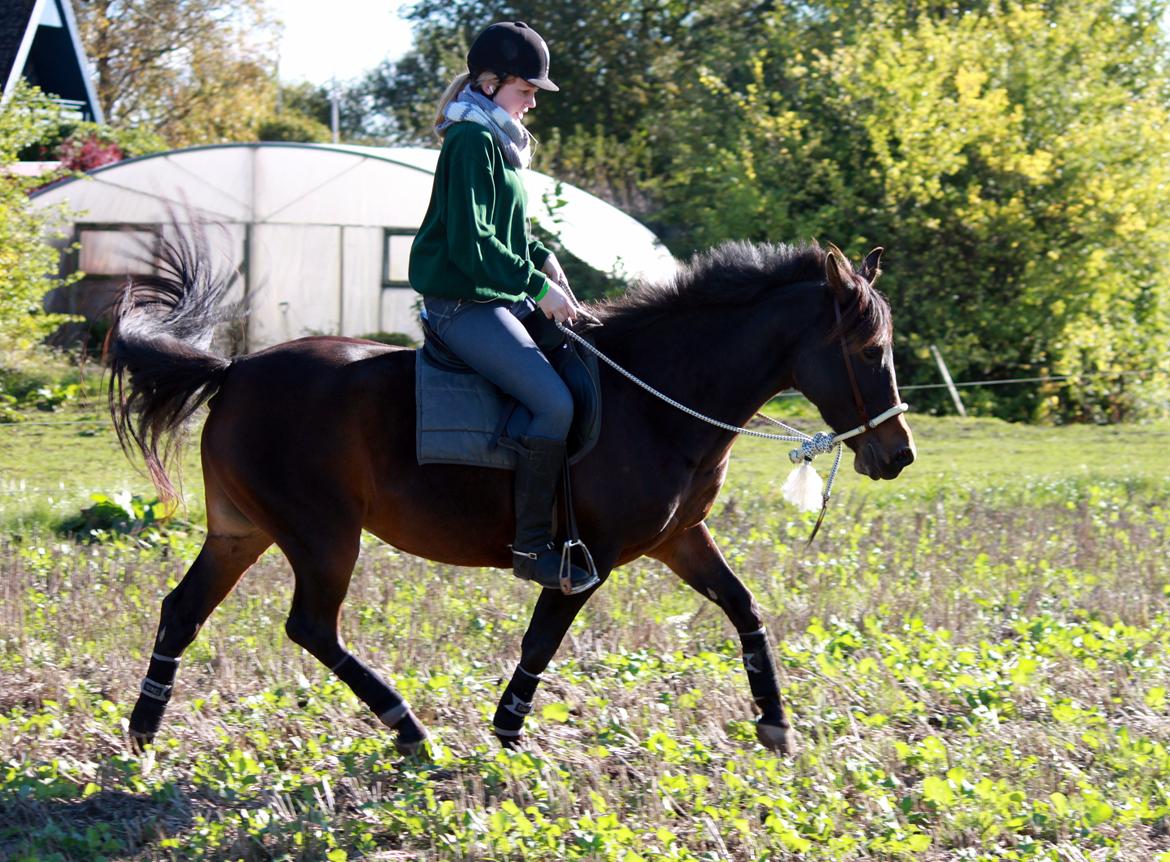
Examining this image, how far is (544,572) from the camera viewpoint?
543 cm

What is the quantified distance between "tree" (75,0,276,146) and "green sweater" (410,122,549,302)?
116 feet

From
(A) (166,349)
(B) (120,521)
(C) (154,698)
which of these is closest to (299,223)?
(B) (120,521)

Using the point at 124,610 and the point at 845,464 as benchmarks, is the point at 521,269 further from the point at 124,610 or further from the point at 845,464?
the point at 845,464

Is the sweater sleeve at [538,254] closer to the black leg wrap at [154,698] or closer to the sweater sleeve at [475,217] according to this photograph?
the sweater sleeve at [475,217]

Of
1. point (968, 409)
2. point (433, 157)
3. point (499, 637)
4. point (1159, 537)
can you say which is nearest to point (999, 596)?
point (1159, 537)

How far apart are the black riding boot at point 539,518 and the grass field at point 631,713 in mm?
637

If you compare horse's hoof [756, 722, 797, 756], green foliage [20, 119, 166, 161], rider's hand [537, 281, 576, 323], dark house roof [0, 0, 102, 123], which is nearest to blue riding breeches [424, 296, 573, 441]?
rider's hand [537, 281, 576, 323]

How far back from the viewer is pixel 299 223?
798 inches

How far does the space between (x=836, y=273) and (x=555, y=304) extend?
1104 millimetres

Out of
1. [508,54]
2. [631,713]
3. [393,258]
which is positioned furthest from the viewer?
[393,258]

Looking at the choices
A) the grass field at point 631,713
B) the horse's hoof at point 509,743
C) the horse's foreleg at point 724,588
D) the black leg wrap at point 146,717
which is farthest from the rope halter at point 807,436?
the black leg wrap at point 146,717

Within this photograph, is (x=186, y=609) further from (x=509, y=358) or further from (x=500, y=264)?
(x=500, y=264)

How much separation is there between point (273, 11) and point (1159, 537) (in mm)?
34914

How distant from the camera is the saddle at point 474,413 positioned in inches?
213
